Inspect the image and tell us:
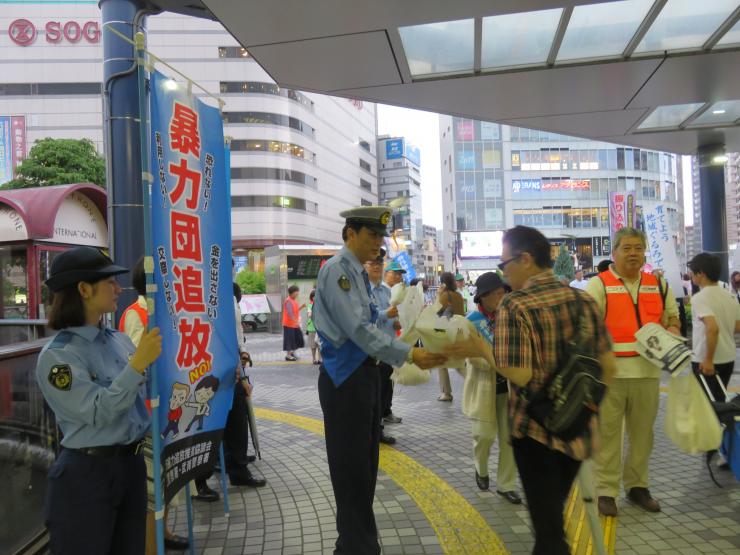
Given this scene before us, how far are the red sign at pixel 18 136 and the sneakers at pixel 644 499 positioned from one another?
4368 centimetres

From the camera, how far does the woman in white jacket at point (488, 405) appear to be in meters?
3.98

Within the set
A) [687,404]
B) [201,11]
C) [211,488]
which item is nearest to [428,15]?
[201,11]

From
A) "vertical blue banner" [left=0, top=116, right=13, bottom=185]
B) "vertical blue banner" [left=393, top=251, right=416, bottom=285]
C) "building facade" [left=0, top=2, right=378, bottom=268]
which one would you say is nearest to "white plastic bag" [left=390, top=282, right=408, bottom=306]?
"vertical blue banner" [left=393, top=251, right=416, bottom=285]

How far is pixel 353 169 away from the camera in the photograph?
190ft

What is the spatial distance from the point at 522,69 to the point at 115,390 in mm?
5979

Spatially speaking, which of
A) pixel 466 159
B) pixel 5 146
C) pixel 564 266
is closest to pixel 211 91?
pixel 5 146

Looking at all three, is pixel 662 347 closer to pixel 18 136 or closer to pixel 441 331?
pixel 441 331

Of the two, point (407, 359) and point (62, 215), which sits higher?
point (62, 215)

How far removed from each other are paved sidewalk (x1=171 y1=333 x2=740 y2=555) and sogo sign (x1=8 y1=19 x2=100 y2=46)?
151 feet

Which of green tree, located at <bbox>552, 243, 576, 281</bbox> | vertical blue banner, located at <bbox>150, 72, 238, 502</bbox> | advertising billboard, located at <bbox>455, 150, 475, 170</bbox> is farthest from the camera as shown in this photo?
advertising billboard, located at <bbox>455, 150, 475, 170</bbox>

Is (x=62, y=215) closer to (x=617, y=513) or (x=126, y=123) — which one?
(x=126, y=123)

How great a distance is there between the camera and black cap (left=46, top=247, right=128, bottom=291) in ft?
6.83

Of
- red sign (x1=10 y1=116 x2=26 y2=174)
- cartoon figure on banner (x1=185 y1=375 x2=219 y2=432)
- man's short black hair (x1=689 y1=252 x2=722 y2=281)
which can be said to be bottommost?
cartoon figure on banner (x1=185 y1=375 x2=219 y2=432)

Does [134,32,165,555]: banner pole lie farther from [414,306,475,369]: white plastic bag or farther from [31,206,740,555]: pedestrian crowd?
[414,306,475,369]: white plastic bag
